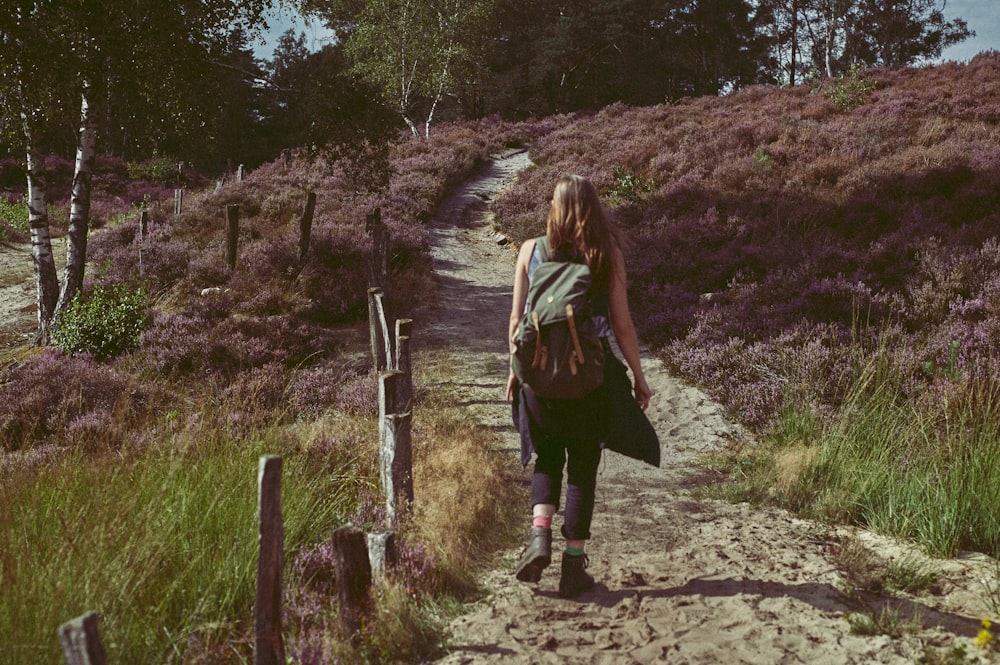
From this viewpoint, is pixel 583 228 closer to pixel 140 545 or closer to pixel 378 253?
pixel 140 545

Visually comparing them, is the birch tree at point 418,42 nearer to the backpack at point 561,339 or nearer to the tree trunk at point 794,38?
the tree trunk at point 794,38

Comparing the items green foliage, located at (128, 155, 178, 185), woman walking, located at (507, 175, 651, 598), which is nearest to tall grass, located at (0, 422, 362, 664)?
woman walking, located at (507, 175, 651, 598)

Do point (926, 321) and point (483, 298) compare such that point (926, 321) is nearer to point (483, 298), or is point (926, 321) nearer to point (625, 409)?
point (625, 409)

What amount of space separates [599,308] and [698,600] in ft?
6.05

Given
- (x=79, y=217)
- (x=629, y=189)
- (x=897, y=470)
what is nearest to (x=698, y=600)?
(x=897, y=470)

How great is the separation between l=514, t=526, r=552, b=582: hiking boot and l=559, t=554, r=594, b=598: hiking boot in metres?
0.20

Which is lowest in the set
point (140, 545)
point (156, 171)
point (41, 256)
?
point (140, 545)

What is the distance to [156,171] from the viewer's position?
1373 inches

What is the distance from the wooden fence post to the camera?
1.81 m

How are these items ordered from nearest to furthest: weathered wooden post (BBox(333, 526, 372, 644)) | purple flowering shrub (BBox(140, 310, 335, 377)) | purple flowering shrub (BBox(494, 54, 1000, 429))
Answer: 1. weathered wooden post (BBox(333, 526, 372, 644))
2. purple flowering shrub (BBox(494, 54, 1000, 429))
3. purple flowering shrub (BBox(140, 310, 335, 377))

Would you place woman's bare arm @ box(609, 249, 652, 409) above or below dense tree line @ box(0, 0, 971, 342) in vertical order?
below

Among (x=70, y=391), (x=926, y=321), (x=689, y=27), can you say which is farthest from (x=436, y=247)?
(x=689, y=27)

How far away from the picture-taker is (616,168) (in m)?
19.0

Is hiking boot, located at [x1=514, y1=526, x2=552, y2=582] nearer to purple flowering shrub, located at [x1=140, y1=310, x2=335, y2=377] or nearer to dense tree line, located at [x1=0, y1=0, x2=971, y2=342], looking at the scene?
purple flowering shrub, located at [x1=140, y1=310, x2=335, y2=377]
